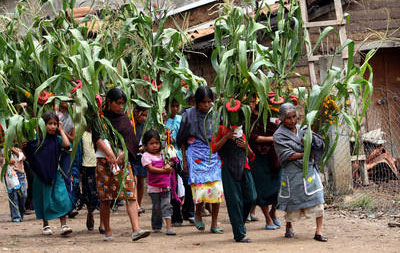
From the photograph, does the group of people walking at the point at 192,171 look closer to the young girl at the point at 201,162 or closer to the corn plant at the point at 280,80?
the young girl at the point at 201,162

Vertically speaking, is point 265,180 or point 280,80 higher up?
point 280,80

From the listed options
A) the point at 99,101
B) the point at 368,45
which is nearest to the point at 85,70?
the point at 99,101

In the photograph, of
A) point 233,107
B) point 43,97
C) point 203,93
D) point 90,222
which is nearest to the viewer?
point 233,107

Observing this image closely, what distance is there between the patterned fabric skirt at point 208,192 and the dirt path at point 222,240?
368 millimetres

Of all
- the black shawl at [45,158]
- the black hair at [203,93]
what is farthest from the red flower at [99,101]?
the black hair at [203,93]

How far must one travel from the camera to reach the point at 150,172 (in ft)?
21.5

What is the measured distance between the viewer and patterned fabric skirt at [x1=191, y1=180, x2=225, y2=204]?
21.5 feet

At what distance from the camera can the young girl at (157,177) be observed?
21.2ft

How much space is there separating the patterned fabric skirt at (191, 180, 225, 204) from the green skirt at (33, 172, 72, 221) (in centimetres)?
137

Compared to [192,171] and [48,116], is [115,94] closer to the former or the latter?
[48,116]

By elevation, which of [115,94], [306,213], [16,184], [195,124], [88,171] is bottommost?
[306,213]

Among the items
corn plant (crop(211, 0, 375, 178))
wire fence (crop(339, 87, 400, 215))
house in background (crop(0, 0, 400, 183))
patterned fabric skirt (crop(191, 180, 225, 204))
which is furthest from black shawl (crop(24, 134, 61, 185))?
house in background (crop(0, 0, 400, 183))

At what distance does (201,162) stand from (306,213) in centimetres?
139

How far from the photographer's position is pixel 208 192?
6.59 meters
